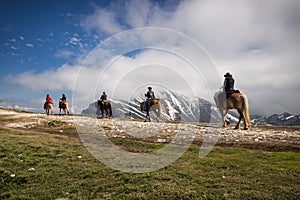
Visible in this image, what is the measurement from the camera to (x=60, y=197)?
9.18 meters

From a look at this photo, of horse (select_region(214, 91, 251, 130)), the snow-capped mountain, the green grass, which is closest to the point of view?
the green grass

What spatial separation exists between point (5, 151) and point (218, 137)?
1559cm

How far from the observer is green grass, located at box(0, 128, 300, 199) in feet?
29.3

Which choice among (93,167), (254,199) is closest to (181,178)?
(254,199)

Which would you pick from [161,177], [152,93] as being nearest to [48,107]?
[152,93]

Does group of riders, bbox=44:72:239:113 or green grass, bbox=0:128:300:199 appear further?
group of riders, bbox=44:72:239:113

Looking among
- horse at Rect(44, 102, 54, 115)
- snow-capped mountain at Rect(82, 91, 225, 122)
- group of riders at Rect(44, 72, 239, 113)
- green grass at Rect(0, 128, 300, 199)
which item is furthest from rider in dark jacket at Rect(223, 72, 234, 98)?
horse at Rect(44, 102, 54, 115)

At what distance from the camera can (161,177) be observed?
415 inches

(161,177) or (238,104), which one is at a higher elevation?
(238,104)

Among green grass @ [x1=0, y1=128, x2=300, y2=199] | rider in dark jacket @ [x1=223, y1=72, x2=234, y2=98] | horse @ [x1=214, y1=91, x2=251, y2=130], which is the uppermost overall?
rider in dark jacket @ [x1=223, y1=72, x2=234, y2=98]

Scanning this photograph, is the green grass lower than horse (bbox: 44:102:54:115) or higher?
lower

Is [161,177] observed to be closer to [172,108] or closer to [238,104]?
[238,104]

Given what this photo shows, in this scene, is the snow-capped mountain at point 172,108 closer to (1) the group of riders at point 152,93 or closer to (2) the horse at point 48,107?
(1) the group of riders at point 152,93

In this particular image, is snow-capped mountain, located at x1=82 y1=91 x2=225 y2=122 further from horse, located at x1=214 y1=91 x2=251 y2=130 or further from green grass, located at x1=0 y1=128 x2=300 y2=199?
green grass, located at x1=0 y1=128 x2=300 y2=199
